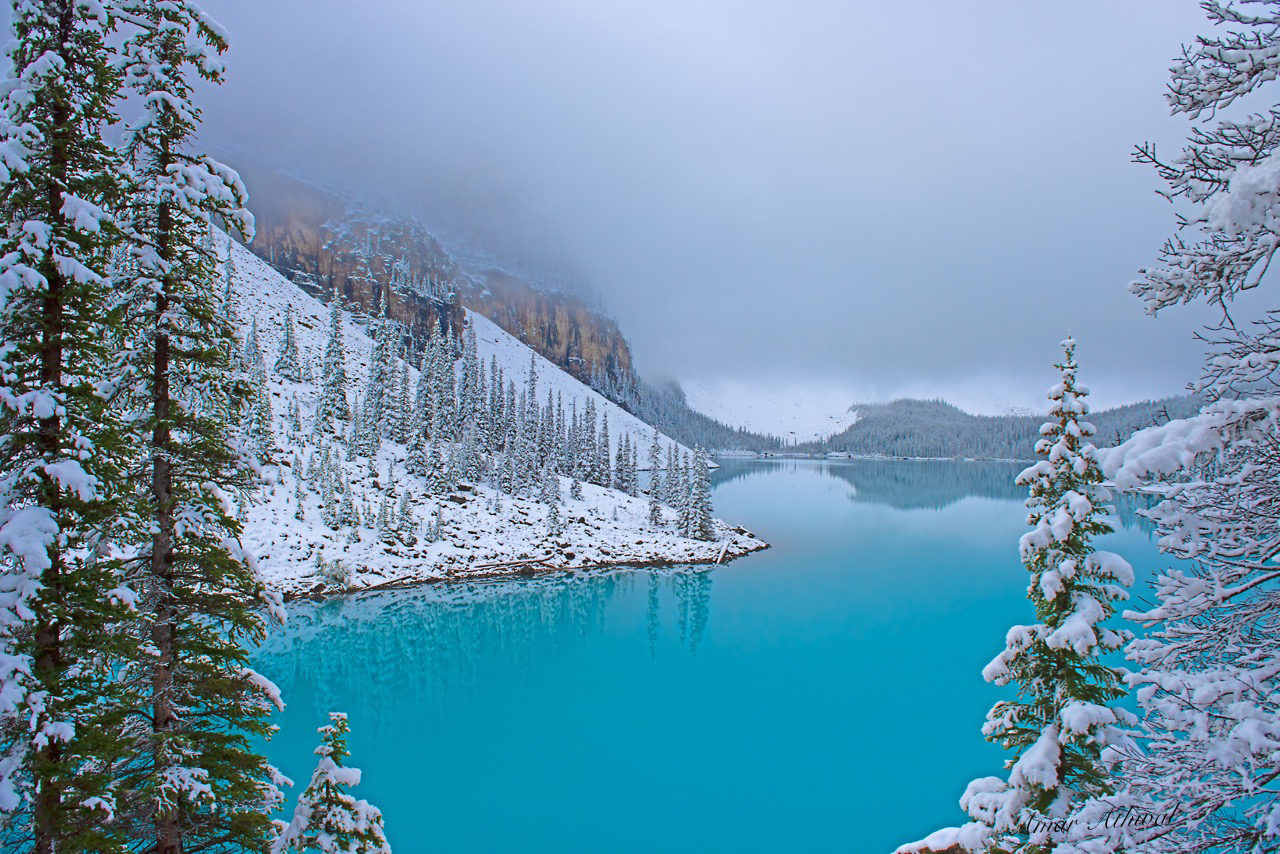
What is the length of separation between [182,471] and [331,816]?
232 inches

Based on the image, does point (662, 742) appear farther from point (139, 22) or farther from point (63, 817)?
point (139, 22)

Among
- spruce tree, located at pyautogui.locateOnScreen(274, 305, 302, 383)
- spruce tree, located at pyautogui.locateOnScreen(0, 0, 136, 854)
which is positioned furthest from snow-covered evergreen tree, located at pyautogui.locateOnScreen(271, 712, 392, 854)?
spruce tree, located at pyautogui.locateOnScreen(274, 305, 302, 383)

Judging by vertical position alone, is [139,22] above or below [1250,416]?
above

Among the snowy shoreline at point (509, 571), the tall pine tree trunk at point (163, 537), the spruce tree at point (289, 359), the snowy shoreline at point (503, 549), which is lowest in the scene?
→ the snowy shoreline at point (509, 571)

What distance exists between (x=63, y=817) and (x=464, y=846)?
16412 mm

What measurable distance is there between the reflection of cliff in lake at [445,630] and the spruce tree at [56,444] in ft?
83.4

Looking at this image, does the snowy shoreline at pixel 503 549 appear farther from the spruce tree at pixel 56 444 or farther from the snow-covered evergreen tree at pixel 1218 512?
the snow-covered evergreen tree at pixel 1218 512

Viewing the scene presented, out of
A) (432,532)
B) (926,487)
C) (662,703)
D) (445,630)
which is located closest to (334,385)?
(432,532)

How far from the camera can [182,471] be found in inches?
305

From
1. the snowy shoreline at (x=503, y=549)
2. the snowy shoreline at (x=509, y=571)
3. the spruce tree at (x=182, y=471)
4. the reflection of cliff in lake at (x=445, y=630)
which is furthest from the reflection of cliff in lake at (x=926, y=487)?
the spruce tree at (x=182, y=471)

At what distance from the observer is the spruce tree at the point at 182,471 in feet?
24.5

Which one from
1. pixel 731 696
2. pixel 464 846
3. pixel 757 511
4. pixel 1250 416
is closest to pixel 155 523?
pixel 1250 416

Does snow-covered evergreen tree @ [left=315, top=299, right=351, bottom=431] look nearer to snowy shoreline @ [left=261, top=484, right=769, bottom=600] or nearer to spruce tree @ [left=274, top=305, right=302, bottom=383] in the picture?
spruce tree @ [left=274, top=305, right=302, bottom=383]

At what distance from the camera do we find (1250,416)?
4.12m
